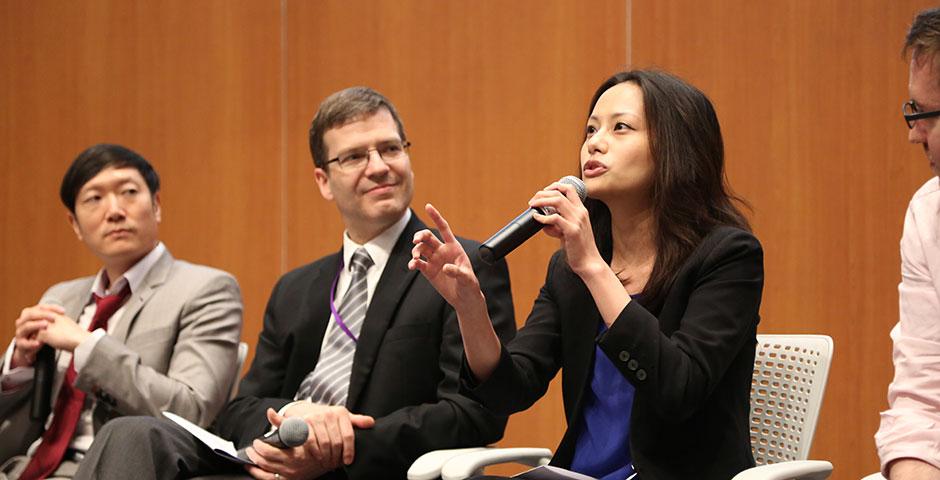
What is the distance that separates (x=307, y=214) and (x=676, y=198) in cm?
278

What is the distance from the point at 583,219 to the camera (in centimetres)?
203

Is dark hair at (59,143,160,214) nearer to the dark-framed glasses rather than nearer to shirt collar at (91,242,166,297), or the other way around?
shirt collar at (91,242,166,297)

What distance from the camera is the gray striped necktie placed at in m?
2.82

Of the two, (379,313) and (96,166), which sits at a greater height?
(96,166)

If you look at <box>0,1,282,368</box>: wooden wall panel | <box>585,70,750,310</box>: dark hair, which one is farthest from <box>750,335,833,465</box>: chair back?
<box>0,1,282,368</box>: wooden wall panel

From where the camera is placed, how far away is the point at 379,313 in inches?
111

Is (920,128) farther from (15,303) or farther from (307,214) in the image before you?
(15,303)

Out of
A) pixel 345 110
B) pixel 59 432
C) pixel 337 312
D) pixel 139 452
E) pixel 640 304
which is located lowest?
pixel 59 432

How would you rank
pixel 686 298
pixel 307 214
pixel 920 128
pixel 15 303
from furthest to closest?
pixel 15 303, pixel 307 214, pixel 686 298, pixel 920 128

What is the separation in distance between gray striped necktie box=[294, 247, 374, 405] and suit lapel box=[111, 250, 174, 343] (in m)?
0.69

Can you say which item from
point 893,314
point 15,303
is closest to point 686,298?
point 893,314

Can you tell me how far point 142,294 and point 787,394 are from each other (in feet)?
6.48

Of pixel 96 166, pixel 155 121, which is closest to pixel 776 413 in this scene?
pixel 96 166

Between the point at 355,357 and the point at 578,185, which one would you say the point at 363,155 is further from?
the point at 578,185
